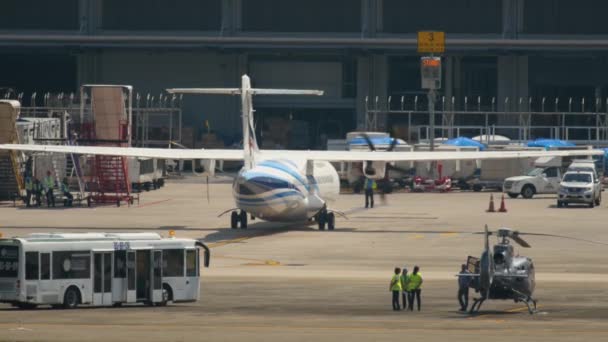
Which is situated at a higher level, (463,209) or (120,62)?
(120,62)

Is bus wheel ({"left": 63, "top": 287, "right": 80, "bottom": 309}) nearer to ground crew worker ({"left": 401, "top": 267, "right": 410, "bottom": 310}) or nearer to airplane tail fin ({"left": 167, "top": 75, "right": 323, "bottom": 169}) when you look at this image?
ground crew worker ({"left": 401, "top": 267, "right": 410, "bottom": 310})

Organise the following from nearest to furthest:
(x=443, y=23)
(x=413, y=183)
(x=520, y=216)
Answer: (x=520, y=216), (x=413, y=183), (x=443, y=23)

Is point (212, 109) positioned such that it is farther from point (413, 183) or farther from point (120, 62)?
point (413, 183)

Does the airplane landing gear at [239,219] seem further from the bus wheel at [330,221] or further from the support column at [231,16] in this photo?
the support column at [231,16]

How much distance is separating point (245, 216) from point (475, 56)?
5784cm

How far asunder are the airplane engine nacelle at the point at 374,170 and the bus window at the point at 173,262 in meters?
21.6

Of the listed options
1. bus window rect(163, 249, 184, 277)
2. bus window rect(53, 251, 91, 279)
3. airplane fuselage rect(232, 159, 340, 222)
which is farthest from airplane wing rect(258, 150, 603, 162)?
bus window rect(53, 251, 91, 279)

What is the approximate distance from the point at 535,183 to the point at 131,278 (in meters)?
45.2

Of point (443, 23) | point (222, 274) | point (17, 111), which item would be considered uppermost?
point (443, 23)

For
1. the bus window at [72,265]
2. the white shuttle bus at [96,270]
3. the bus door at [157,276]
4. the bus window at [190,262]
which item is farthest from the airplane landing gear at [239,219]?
the bus window at [72,265]

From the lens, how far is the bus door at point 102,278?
36906 mm

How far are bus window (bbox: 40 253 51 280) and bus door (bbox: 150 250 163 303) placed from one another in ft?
10.2

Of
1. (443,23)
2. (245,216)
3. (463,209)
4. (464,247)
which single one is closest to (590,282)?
(464,247)

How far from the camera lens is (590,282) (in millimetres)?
43938
